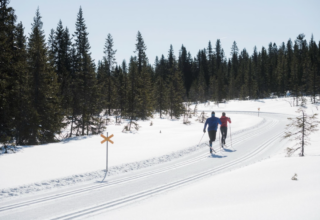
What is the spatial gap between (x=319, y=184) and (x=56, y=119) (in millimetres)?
17617

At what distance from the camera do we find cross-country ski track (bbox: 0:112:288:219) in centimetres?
552

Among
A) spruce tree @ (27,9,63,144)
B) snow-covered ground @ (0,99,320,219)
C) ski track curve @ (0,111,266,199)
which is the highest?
spruce tree @ (27,9,63,144)

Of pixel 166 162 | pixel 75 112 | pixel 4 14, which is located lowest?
pixel 166 162

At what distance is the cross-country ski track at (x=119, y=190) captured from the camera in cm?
552

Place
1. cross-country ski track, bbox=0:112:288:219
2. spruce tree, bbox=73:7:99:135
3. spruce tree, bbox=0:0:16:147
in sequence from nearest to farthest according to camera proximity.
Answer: cross-country ski track, bbox=0:112:288:219 → spruce tree, bbox=0:0:16:147 → spruce tree, bbox=73:7:99:135

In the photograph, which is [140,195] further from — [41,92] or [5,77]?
[41,92]

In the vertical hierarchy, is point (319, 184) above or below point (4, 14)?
below

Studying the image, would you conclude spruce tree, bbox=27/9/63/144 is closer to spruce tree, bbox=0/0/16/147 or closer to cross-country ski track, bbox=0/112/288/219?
spruce tree, bbox=0/0/16/147

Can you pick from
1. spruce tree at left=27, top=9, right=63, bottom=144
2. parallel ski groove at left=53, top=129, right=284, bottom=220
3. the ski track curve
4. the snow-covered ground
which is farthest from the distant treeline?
parallel ski groove at left=53, top=129, right=284, bottom=220

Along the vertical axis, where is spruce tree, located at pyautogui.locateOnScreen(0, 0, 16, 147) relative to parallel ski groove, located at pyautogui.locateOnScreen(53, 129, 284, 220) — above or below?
above

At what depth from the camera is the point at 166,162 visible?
1080cm

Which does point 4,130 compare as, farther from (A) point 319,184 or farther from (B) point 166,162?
(A) point 319,184

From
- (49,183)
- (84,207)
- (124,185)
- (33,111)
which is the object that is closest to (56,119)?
(33,111)

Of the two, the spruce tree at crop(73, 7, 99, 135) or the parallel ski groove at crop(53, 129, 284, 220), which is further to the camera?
the spruce tree at crop(73, 7, 99, 135)
